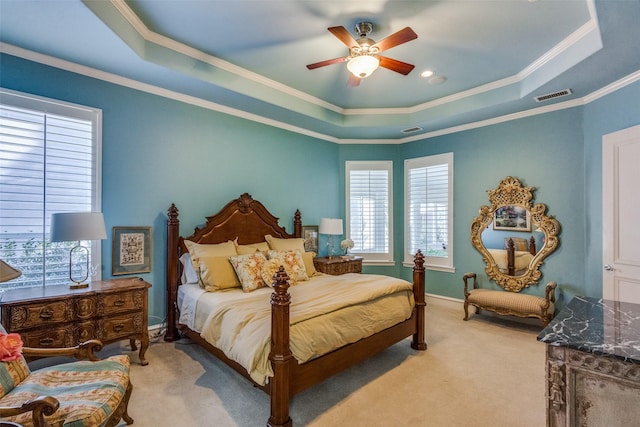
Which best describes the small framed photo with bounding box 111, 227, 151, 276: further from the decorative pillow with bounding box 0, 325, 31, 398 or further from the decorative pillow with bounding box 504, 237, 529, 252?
the decorative pillow with bounding box 504, 237, 529, 252

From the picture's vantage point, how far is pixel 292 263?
369 centimetres

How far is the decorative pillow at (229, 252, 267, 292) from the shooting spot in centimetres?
325

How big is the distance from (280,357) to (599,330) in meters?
1.75

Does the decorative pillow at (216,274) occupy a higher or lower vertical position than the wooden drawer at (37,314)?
higher

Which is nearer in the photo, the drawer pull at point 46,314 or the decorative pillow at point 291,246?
the drawer pull at point 46,314

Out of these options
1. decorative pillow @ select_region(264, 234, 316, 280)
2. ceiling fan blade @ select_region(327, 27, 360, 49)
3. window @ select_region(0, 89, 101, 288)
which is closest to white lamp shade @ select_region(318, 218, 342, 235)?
decorative pillow @ select_region(264, 234, 316, 280)

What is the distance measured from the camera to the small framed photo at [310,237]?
5.07 m

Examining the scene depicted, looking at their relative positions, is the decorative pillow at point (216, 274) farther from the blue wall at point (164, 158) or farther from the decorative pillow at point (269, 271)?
the blue wall at point (164, 158)

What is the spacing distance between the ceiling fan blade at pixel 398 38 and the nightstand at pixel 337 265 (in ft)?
9.90

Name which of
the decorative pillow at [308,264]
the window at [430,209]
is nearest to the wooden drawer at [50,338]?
the decorative pillow at [308,264]

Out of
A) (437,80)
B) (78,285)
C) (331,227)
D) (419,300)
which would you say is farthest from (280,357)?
(437,80)

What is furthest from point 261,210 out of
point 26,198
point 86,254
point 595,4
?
point 595,4

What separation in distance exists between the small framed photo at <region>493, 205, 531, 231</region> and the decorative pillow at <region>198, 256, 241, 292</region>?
12.3 ft

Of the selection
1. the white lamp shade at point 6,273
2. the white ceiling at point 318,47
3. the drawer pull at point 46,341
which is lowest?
the drawer pull at point 46,341
